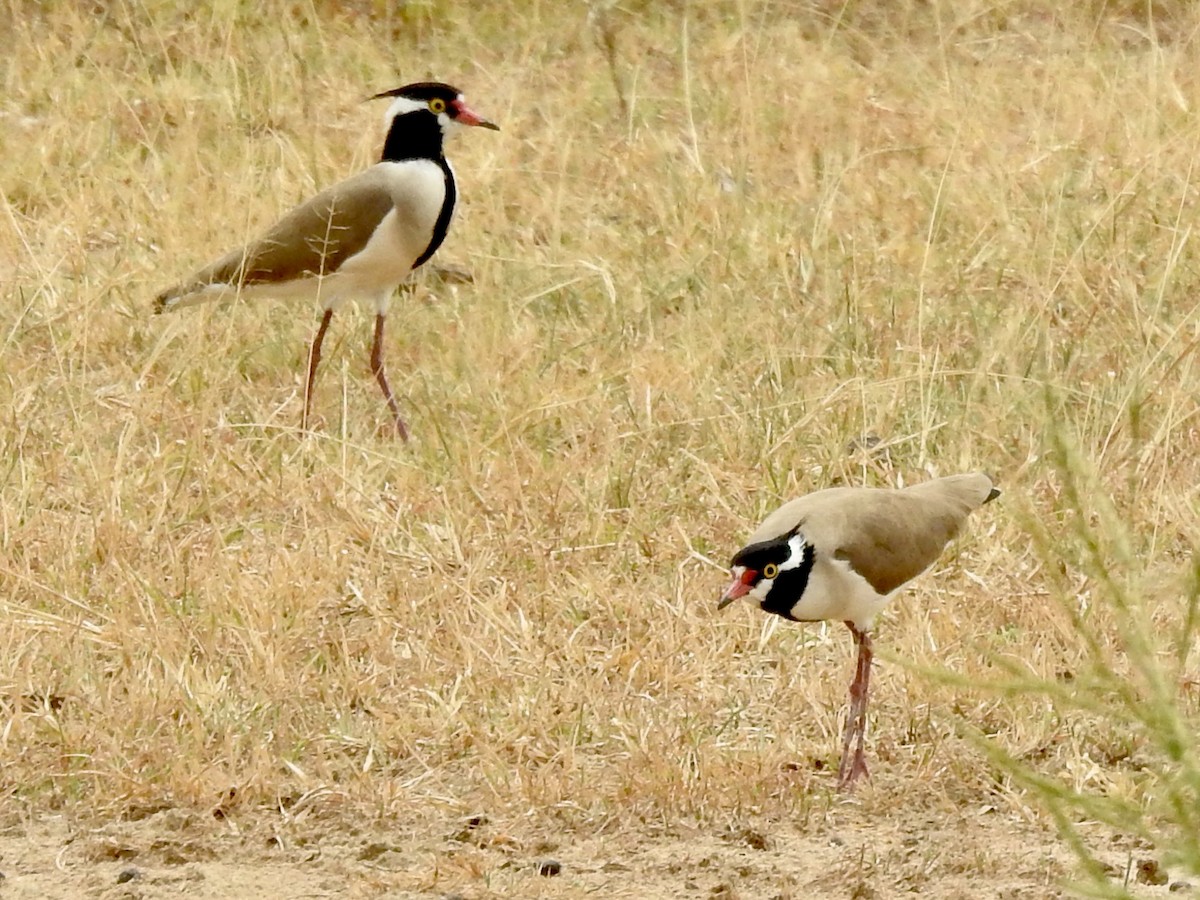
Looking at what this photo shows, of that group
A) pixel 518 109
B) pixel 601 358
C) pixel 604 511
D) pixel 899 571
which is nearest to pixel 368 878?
pixel 899 571

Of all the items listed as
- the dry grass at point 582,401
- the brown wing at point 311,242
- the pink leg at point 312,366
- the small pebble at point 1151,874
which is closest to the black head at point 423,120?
the brown wing at point 311,242

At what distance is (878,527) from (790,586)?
0.28 m

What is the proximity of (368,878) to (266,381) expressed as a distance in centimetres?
297

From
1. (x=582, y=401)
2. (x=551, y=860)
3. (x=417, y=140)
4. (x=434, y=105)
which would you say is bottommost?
(x=551, y=860)

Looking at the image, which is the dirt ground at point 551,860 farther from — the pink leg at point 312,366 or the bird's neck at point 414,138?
the bird's neck at point 414,138

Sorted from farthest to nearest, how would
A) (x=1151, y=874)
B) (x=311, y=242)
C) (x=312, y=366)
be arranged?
(x=311, y=242)
(x=312, y=366)
(x=1151, y=874)

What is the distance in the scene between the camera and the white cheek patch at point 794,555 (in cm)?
431

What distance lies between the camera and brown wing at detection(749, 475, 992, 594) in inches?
173

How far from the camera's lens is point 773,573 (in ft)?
14.1

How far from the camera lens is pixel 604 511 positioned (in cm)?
546

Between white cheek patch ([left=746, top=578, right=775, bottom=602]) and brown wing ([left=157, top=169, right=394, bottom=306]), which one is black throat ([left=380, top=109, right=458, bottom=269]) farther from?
white cheek patch ([left=746, top=578, right=775, bottom=602])

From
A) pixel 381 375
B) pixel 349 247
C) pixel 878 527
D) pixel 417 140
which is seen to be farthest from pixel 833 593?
pixel 417 140

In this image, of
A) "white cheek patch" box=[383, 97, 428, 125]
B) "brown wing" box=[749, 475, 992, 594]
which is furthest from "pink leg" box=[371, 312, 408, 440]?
"brown wing" box=[749, 475, 992, 594]

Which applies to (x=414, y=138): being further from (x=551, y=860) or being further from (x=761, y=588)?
(x=551, y=860)
